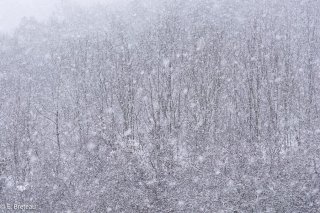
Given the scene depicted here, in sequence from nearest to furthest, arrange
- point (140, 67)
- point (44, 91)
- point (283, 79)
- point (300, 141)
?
point (300, 141), point (283, 79), point (140, 67), point (44, 91)

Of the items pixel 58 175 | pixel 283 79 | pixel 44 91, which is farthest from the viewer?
pixel 44 91

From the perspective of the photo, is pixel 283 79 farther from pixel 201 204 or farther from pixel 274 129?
pixel 201 204

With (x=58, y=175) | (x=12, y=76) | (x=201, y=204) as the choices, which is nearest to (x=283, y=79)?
(x=201, y=204)

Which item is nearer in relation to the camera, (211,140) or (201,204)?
(201,204)

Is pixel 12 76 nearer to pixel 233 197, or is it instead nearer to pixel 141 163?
pixel 141 163

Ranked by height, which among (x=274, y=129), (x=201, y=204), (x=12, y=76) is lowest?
(x=201, y=204)

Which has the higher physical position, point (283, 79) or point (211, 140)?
point (283, 79)

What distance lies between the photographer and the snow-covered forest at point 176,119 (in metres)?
9.38

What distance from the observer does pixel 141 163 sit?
1070 cm

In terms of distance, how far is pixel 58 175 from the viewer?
10312mm

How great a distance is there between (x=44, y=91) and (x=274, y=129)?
8421 mm

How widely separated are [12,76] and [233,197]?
1016 centimetres

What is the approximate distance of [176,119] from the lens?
12484mm

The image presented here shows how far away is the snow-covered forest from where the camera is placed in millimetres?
9383
